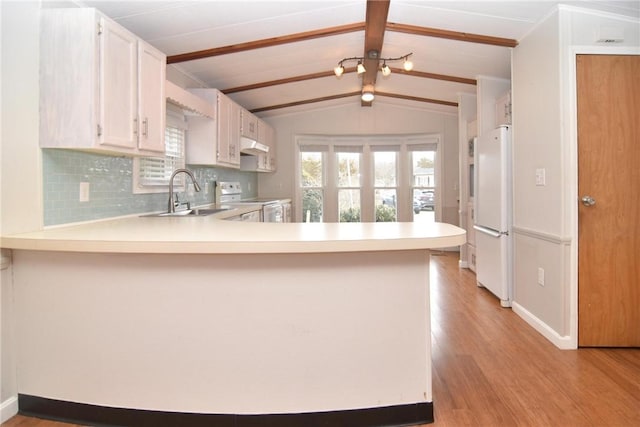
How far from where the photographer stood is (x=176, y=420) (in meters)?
1.79

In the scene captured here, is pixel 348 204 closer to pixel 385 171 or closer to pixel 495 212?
pixel 385 171

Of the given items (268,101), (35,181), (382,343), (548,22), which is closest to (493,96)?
(548,22)

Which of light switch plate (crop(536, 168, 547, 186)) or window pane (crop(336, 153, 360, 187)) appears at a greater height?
window pane (crop(336, 153, 360, 187))

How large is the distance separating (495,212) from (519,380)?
5.98 ft

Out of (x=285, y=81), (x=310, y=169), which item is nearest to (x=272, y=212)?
(x=285, y=81)

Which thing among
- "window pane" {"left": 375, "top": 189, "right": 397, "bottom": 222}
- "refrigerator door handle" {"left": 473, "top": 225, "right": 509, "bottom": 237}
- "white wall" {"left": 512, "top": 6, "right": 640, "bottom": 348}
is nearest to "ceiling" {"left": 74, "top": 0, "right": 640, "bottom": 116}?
"white wall" {"left": 512, "top": 6, "right": 640, "bottom": 348}

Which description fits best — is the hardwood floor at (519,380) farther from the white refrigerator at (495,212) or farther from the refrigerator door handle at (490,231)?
the refrigerator door handle at (490,231)

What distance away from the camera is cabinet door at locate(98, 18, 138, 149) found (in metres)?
2.03

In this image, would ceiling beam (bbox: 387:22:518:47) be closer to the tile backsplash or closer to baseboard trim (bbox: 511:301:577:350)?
baseboard trim (bbox: 511:301:577:350)

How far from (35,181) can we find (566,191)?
3.10 meters

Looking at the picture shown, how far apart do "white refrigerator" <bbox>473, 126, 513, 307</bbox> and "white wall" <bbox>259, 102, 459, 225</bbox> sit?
2.58m

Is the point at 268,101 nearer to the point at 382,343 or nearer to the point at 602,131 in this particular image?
the point at 602,131

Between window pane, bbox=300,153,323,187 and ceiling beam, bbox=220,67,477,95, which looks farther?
window pane, bbox=300,153,323,187

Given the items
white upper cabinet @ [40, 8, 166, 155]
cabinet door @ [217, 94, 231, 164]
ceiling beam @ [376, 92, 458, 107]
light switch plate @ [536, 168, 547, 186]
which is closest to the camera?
white upper cabinet @ [40, 8, 166, 155]
